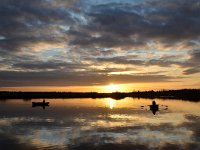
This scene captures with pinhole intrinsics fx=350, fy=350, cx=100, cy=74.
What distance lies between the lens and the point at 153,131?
141ft

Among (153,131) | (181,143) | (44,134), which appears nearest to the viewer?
(181,143)

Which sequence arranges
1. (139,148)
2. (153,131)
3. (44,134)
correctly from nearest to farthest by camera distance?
(139,148)
(44,134)
(153,131)

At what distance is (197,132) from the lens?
41.8 meters

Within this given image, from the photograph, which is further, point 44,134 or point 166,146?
point 44,134

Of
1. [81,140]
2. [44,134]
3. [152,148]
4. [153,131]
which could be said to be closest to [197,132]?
[153,131]

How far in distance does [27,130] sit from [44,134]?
197 inches

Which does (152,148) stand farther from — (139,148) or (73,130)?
(73,130)

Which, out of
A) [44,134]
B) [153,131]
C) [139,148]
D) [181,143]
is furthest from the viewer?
[153,131]

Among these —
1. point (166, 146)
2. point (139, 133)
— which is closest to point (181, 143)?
point (166, 146)

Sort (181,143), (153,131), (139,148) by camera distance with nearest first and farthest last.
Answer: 1. (139,148)
2. (181,143)
3. (153,131)

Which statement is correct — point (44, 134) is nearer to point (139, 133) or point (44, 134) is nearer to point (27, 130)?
point (27, 130)

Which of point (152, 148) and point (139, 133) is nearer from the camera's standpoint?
point (152, 148)

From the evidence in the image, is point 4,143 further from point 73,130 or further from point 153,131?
point 153,131

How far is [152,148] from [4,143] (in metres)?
14.7
